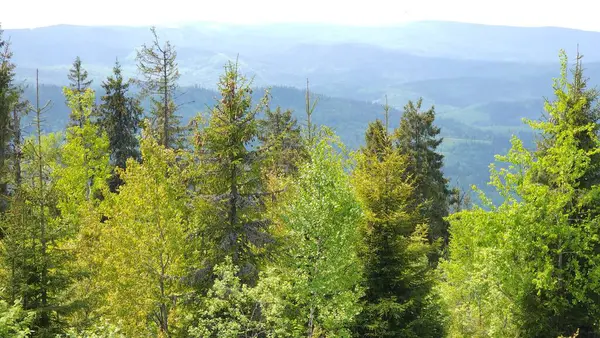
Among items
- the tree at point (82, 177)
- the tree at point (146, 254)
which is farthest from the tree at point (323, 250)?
the tree at point (82, 177)

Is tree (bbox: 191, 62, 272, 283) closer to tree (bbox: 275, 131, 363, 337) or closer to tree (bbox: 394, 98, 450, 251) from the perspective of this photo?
tree (bbox: 275, 131, 363, 337)

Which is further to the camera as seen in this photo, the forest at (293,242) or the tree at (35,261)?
the forest at (293,242)

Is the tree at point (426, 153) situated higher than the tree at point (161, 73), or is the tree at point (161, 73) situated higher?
the tree at point (161, 73)

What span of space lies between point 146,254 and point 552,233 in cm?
1556

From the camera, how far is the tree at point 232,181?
60.8 ft

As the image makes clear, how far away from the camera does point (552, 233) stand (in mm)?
20328

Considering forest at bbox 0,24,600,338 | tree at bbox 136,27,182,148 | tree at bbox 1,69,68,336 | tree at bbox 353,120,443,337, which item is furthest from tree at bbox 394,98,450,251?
tree at bbox 1,69,68,336

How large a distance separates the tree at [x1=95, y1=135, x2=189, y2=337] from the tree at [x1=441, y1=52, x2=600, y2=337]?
12.8m

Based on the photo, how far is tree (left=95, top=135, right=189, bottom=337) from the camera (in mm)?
18688

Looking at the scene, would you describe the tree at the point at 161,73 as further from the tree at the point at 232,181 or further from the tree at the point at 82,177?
the tree at the point at 232,181

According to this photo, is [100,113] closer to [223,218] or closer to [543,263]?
[223,218]

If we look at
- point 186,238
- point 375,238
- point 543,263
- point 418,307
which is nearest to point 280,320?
point 186,238

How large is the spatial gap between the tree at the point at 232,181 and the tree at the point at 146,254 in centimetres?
142

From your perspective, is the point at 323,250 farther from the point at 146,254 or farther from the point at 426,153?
the point at 426,153
